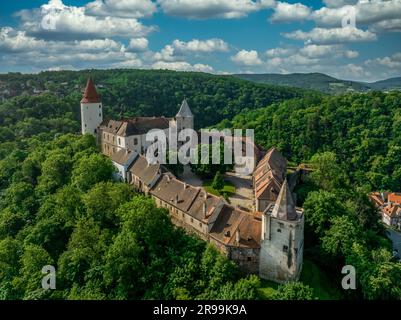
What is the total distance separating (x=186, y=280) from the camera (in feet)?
115

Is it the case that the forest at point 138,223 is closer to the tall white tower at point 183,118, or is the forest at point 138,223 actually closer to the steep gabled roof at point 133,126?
the steep gabled roof at point 133,126

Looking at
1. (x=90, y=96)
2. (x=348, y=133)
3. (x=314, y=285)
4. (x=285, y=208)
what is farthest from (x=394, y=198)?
(x=90, y=96)

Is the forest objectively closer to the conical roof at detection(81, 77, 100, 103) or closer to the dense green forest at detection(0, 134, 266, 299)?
the dense green forest at detection(0, 134, 266, 299)

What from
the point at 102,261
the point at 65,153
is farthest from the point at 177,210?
the point at 65,153

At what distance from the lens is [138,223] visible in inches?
1569

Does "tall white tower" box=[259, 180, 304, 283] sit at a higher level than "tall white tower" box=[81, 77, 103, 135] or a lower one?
lower

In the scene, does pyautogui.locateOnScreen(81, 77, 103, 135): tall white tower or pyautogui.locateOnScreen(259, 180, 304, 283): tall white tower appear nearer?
pyautogui.locateOnScreen(259, 180, 304, 283): tall white tower

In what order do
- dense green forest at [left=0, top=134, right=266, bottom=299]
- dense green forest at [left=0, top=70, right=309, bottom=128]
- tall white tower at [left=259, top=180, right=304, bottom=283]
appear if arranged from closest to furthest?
tall white tower at [left=259, top=180, right=304, bottom=283] → dense green forest at [left=0, top=134, right=266, bottom=299] → dense green forest at [left=0, top=70, right=309, bottom=128]

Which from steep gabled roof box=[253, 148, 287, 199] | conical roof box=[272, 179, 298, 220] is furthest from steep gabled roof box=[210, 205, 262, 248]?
steep gabled roof box=[253, 148, 287, 199]

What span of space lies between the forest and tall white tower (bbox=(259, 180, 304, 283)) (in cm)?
197

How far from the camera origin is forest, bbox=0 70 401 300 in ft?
119

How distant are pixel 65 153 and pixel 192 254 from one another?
37434 millimetres

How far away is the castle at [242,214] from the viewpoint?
1377 inches
